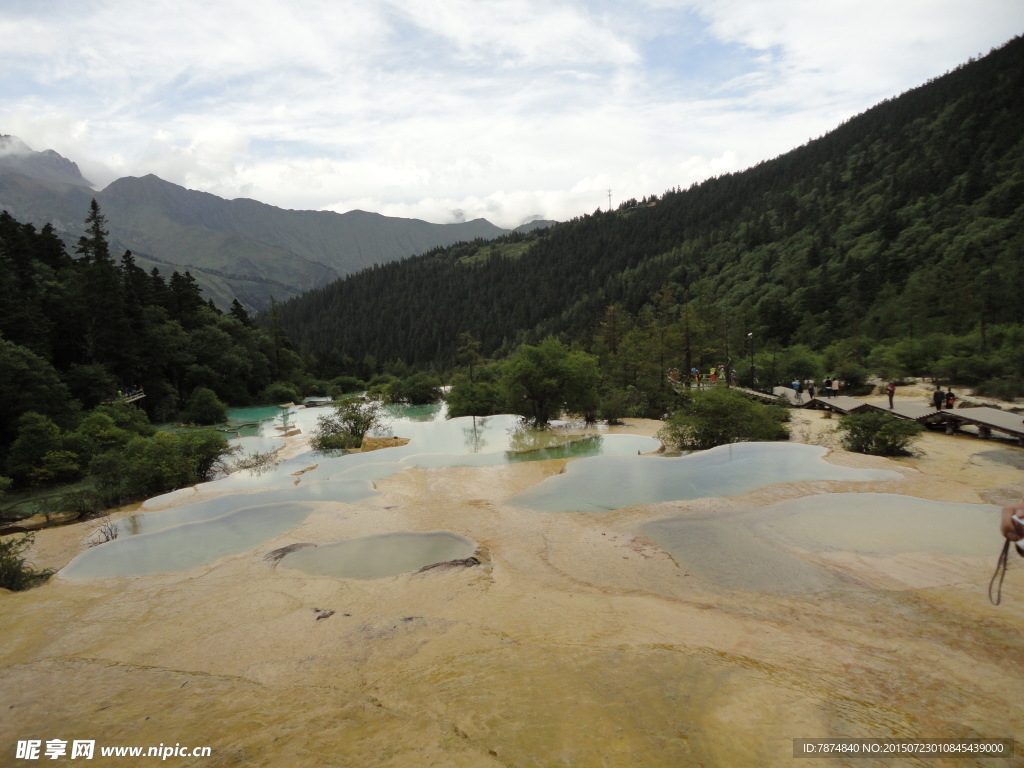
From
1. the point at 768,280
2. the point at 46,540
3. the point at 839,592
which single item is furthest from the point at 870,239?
the point at 46,540

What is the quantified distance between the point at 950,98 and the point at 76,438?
15196 cm

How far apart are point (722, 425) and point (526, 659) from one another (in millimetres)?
20953

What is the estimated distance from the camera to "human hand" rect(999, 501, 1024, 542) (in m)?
4.17

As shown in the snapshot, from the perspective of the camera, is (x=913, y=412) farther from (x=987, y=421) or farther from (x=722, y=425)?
(x=722, y=425)

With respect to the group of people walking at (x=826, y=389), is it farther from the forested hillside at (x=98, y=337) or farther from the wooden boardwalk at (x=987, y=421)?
the forested hillside at (x=98, y=337)

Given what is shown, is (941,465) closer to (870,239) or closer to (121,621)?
(121,621)

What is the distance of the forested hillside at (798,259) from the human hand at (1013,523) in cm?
4453

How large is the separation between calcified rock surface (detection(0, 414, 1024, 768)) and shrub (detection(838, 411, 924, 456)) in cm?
990

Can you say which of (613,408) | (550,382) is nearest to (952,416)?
(613,408)

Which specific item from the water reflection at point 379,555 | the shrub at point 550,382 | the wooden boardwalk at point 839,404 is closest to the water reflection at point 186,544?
the water reflection at point 379,555

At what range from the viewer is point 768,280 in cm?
8838

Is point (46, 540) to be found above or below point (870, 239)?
below

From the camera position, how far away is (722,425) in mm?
25156

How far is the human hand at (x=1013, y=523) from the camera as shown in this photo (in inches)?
164
